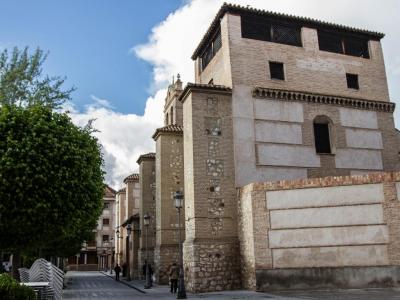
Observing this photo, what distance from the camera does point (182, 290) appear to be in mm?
16078

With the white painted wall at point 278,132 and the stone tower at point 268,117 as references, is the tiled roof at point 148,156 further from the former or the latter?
the white painted wall at point 278,132

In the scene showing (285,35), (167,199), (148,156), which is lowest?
(167,199)

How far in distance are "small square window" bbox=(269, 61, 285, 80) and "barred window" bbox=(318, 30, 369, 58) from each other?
107 inches

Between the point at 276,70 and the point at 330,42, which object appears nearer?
the point at 276,70

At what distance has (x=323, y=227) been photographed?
16.8 meters

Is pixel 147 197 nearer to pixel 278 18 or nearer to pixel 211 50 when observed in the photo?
pixel 211 50

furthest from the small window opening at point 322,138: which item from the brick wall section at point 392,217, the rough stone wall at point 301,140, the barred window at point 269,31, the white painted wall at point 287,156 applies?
the brick wall section at point 392,217

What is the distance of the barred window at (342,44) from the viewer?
75.6 feet

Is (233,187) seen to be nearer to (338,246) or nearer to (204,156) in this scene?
(204,156)

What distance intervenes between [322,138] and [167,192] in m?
9.41

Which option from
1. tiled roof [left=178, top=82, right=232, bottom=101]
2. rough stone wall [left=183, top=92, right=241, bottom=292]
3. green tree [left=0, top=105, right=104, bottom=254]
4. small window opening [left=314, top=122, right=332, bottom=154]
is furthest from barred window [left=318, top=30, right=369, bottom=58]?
green tree [left=0, top=105, right=104, bottom=254]

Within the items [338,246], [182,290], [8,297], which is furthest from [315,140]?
[8,297]

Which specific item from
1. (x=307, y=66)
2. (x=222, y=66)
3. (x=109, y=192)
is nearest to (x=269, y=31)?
(x=307, y=66)

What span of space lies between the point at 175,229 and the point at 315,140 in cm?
927
